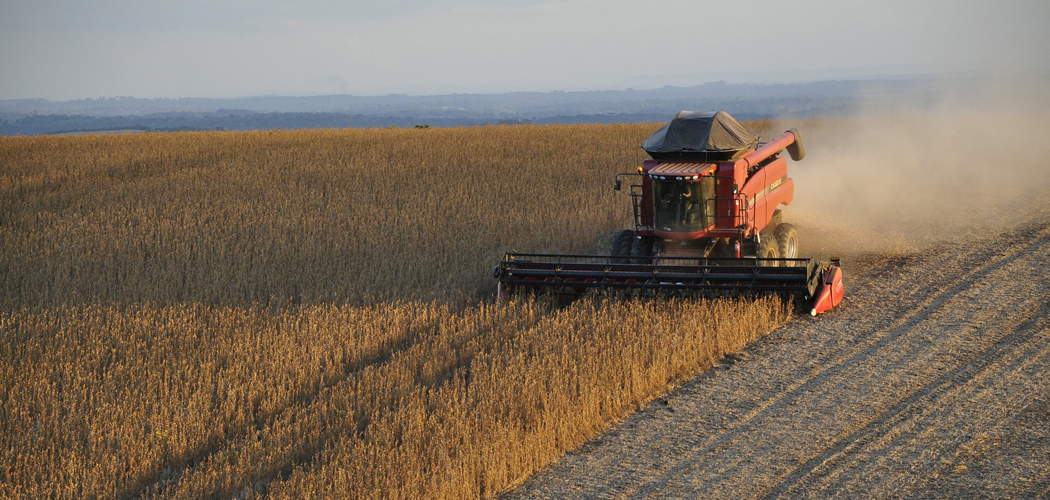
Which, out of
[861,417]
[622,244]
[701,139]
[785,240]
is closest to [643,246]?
[622,244]

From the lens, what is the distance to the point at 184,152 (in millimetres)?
26047

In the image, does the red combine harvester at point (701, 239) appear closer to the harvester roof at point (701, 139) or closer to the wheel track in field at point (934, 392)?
the harvester roof at point (701, 139)

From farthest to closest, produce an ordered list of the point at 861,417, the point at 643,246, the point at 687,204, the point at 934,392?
the point at 643,246 → the point at 687,204 → the point at 934,392 → the point at 861,417

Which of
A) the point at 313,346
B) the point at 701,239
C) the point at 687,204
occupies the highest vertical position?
the point at 687,204

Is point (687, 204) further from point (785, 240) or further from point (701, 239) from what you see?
point (785, 240)

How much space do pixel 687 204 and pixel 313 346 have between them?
4.79 metres

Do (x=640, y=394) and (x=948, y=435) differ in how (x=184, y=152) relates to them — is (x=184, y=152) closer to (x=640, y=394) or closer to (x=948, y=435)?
(x=640, y=394)

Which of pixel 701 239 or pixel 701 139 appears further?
pixel 701 239

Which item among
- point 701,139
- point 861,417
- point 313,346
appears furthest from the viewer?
point 701,139

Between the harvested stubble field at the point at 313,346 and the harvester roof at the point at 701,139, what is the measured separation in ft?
7.24

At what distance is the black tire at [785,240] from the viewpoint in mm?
11867

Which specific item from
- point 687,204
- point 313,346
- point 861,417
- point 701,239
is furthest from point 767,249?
point 313,346

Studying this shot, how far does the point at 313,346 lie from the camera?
903 cm

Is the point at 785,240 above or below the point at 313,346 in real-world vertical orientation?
above
